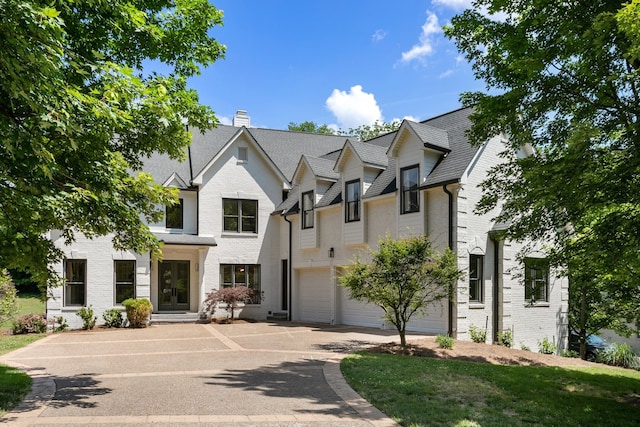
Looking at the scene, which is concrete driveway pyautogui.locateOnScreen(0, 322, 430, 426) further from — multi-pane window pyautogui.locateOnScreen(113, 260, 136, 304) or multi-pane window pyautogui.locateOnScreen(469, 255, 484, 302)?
multi-pane window pyautogui.locateOnScreen(113, 260, 136, 304)

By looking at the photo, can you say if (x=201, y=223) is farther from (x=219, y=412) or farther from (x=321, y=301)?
(x=219, y=412)

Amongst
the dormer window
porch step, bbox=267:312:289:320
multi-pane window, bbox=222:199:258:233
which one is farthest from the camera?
the dormer window

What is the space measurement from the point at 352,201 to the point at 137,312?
A: 10093 mm

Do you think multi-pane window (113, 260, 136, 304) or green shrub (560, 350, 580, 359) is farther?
multi-pane window (113, 260, 136, 304)

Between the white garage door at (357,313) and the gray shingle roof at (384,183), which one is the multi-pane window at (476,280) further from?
the gray shingle roof at (384,183)

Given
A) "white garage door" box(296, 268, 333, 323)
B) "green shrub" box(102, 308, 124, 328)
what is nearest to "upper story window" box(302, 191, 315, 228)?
"white garage door" box(296, 268, 333, 323)

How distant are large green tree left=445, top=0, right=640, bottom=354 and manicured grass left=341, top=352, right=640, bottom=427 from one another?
233 centimetres

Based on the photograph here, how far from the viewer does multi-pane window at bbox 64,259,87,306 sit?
2173cm

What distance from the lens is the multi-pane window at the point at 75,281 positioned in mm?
21734

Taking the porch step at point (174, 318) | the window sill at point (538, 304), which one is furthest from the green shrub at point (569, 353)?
the porch step at point (174, 318)

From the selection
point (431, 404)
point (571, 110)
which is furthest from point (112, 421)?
point (571, 110)

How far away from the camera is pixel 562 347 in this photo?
67.1 ft

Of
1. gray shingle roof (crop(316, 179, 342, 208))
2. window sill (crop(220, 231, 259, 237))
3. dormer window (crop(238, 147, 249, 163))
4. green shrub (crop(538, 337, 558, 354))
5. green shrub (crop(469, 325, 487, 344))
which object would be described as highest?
dormer window (crop(238, 147, 249, 163))

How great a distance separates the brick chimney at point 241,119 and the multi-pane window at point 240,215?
6889 mm
